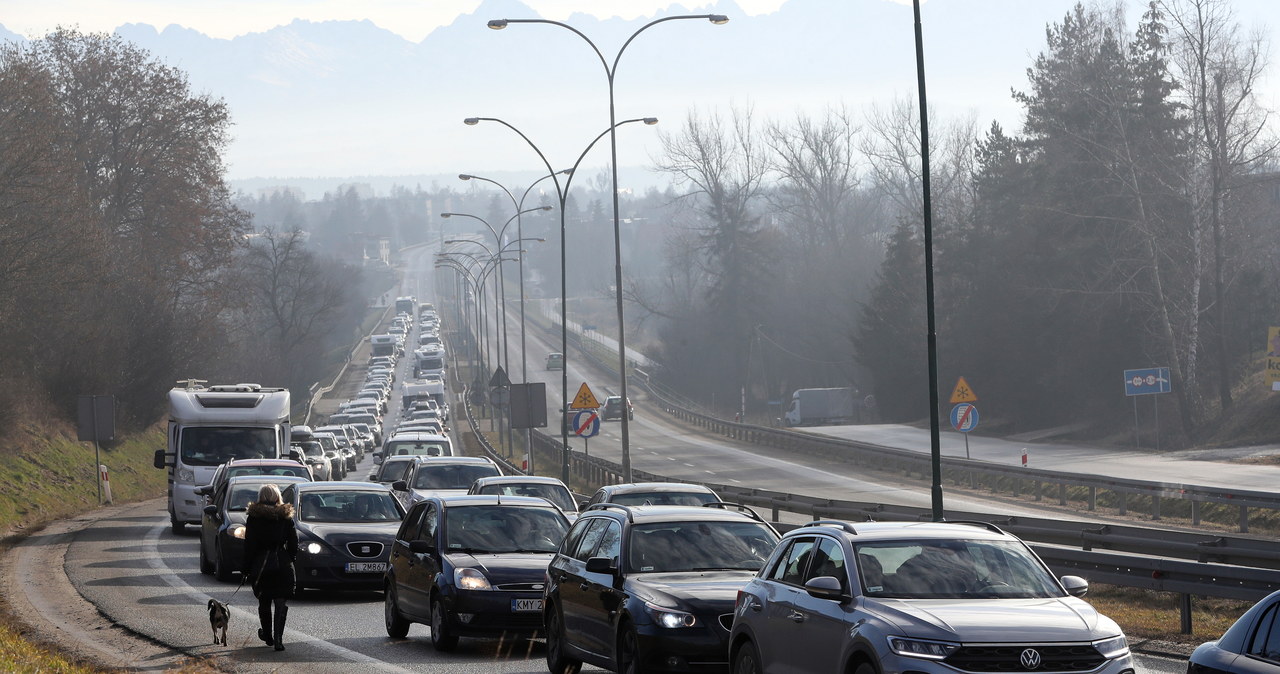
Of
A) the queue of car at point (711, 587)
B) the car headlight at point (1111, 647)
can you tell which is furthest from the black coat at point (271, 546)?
the car headlight at point (1111, 647)

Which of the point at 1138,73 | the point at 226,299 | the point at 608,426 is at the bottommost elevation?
the point at 608,426

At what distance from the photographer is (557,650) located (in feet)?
42.7

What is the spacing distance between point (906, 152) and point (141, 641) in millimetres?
79680

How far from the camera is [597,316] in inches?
7515

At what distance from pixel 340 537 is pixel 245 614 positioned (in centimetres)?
155

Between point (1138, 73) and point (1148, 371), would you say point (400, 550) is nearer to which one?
point (1148, 371)

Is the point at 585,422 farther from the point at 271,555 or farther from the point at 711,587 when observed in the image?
the point at 711,587

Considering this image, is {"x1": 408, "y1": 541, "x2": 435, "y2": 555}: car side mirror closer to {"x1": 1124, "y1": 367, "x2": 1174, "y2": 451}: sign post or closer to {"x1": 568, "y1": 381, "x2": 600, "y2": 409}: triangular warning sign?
{"x1": 568, "y1": 381, "x2": 600, "y2": 409}: triangular warning sign

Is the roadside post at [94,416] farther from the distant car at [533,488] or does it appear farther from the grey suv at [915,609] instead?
the grey suv at [915,609]

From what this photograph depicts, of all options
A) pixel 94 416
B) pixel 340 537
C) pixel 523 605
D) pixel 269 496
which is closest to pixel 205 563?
pixel 340 537

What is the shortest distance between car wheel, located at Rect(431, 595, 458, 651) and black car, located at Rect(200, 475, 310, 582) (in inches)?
283

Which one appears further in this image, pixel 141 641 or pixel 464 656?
pixel 141 641

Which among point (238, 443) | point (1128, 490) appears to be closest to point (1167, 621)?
point (1128, 490)

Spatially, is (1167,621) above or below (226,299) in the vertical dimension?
below
